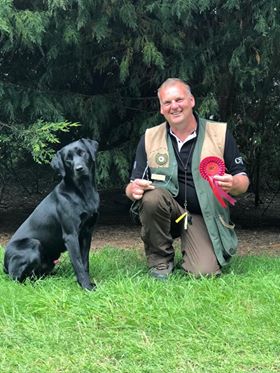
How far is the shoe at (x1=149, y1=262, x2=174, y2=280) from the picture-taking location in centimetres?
412

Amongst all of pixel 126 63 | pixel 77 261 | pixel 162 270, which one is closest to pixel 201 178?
pixel 162 270

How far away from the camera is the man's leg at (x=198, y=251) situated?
4.16 m

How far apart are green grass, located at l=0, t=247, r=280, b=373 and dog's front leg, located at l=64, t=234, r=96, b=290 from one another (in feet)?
0.27

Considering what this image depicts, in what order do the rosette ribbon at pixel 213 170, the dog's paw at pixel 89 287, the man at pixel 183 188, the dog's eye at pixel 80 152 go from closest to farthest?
the dog's paw at pixel 89 287, the dog's eye at pixel 80 152, the rosette ribbon at pixel 213 170, the man at pixel 183 188

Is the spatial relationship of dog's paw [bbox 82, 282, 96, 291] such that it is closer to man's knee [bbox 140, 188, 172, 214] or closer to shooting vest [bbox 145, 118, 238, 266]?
man's knee [bbox 140, 188, 172, 214]

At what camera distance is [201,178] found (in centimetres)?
418

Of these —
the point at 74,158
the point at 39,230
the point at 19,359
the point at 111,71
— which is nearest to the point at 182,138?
the point at 74,158

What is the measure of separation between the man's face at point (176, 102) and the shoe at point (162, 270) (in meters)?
1.13

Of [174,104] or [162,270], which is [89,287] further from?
[174,104]

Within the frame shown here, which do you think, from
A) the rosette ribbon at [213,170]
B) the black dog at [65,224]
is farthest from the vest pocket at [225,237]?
the black dog at [65,224]

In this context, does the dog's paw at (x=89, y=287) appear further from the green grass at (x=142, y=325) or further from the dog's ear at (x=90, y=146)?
the dog's ear at (x=90, y=146)

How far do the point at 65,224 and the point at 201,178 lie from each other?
111 cm

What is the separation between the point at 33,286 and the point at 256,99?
4019 mm

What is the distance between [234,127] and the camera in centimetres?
665
